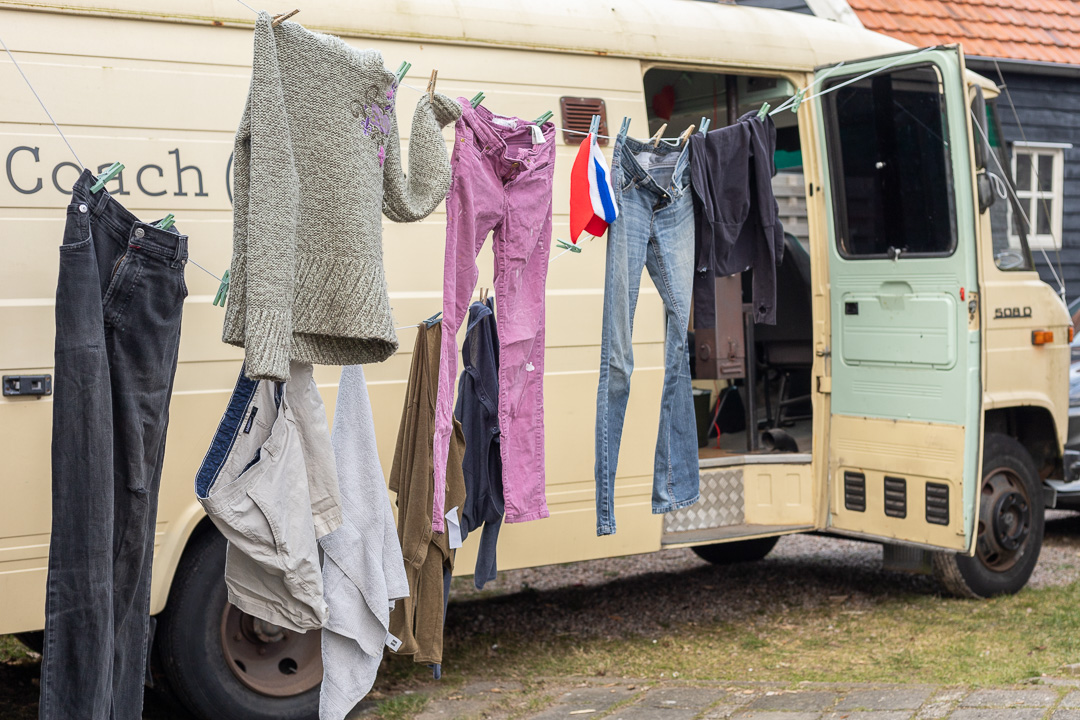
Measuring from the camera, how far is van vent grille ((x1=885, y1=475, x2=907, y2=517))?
5.66 metres

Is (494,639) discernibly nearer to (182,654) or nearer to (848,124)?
(182,654)

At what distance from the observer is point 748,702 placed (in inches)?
182

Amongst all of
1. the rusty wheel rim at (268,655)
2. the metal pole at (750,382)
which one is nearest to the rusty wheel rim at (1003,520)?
the metal pole at (750,382)

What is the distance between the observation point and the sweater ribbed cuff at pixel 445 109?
3.67m

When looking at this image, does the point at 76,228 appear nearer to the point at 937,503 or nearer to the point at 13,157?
the point at 13,157

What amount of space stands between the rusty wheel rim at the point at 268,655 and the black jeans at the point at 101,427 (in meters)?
1.33

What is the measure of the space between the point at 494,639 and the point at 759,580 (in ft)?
6.64

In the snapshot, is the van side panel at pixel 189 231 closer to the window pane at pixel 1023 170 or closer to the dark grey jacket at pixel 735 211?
the dark grey jacket at pixel 735 211

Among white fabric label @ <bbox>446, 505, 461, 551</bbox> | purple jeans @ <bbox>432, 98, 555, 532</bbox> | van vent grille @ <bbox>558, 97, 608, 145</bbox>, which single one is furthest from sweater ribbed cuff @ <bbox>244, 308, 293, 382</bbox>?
van vent grille @ <bbox>558, 97, 608, 145</bbox>

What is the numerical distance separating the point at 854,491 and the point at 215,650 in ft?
10.4

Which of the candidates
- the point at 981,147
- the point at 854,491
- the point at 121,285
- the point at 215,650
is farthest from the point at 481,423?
the point at 981,147

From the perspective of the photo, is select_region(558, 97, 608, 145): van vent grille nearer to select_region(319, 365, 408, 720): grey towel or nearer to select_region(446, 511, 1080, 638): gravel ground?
select_region(319, 365, 408, 720): grey towel

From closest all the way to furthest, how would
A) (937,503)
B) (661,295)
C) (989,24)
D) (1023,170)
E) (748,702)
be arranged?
(661,295) < (748,702) < (937,503) < (989,24) < (1023,170)

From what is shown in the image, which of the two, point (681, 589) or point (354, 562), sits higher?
point (354, 562)
